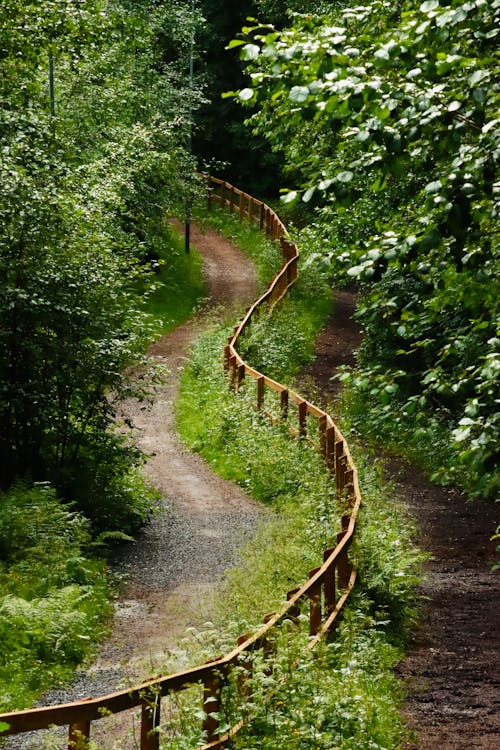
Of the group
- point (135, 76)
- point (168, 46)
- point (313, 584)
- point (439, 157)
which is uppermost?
point (168, 46)

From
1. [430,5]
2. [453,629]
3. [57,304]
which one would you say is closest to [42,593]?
[57,304]

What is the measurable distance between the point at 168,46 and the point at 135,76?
28.0 feet

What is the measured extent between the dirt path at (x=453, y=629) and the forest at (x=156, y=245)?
2.96ft

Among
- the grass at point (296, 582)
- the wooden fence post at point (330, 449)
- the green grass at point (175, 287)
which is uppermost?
the green grass at point (175, 287)

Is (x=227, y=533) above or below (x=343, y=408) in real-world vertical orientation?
below

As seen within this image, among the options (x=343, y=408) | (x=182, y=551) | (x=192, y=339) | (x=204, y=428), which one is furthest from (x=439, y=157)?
(x=192, y=339)

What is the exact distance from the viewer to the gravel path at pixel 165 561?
34.9ft

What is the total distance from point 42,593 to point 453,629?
5133 mm

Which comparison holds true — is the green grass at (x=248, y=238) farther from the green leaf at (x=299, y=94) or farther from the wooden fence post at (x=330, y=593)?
the green leaf at (x=299, y=94)

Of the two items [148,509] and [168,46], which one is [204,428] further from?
[168,46]

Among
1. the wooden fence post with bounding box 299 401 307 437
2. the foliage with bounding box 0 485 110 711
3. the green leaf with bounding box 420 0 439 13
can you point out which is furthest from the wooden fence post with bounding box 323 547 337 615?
the wooden fence post with bounding box 299 401 307 437

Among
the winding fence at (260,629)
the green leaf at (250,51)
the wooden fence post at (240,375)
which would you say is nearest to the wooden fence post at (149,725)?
the winding fence at (260,629)

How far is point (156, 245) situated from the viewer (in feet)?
105

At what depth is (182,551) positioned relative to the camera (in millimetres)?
15648
